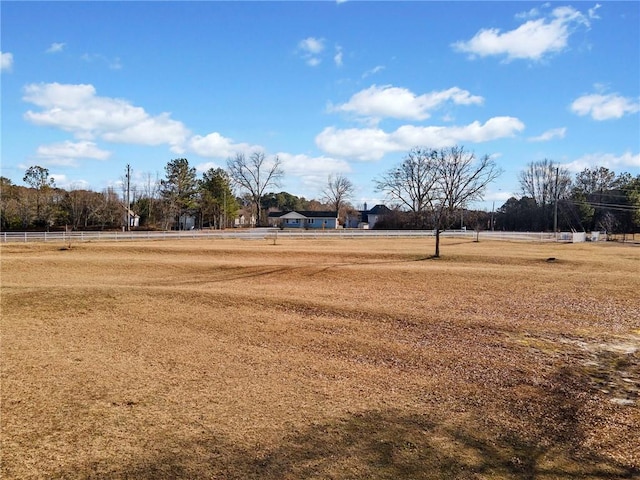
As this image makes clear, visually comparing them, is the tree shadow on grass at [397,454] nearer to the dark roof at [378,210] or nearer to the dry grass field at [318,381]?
the dry grass field at [318,381]

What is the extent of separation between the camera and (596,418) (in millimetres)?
6309

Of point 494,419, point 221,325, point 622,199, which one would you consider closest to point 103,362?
point 221,325

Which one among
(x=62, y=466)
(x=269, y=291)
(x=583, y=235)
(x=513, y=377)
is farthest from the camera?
(x=583, y=235)

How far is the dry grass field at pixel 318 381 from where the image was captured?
16.9 feet

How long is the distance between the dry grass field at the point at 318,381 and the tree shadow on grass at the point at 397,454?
0.03 meters

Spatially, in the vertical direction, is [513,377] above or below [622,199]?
below

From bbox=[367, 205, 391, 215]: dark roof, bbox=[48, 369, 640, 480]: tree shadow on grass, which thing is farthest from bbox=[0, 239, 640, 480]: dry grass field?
bbox=[367, 205, 391, 215]: dark roof

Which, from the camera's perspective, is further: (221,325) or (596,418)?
(221,325)

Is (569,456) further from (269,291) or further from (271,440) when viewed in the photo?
(269,291)

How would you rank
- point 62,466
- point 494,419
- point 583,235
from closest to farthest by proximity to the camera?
1. point 62,466
2. point 494,419
3. point 583,235

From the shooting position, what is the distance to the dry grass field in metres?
5.14

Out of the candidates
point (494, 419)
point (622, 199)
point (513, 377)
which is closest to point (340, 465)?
point (494, 419)

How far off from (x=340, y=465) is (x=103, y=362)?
5.98 m

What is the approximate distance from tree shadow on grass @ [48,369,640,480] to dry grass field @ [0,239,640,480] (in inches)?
1.0
